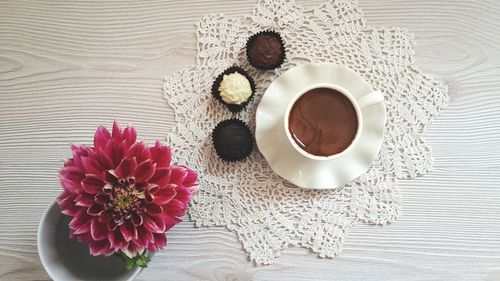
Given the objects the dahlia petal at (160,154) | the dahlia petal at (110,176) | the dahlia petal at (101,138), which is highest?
the dahlia petal at (101,138)

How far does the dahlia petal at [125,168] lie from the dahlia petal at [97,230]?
77mm

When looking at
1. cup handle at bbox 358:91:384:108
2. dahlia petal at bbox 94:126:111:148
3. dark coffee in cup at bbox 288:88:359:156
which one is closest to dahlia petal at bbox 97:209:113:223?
dahlia petal at bbox 94:126:111:148

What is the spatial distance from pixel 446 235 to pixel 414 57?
0.35m

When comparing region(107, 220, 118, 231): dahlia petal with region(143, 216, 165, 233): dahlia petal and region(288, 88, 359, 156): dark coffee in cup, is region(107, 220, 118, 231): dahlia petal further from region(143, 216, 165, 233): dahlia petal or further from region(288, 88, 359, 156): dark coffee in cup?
region(288, 88, 359, 156): dark coffee in cup

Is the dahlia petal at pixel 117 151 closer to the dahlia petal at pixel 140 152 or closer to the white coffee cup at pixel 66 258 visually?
the dahlia petal at pixel 140 152

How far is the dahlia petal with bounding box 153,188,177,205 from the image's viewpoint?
2.50 ft

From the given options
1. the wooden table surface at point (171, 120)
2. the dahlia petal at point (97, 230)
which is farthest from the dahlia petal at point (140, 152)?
the wooden table surface at point (171, 120)

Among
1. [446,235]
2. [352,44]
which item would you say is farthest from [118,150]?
[446,235]

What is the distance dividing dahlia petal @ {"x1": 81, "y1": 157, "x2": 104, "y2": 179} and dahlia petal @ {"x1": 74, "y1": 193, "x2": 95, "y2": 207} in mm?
35

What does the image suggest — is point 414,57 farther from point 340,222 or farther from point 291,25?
point 340,222

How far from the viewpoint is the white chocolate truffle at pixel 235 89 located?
91 centimetres

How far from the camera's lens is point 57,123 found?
986mm

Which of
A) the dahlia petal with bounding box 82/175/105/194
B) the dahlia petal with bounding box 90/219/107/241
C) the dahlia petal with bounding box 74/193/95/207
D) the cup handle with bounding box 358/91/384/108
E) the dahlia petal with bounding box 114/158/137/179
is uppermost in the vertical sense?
the cup handle with bounding box 358/91/384/108

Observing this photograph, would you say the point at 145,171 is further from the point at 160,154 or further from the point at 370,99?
the point at 370,99
